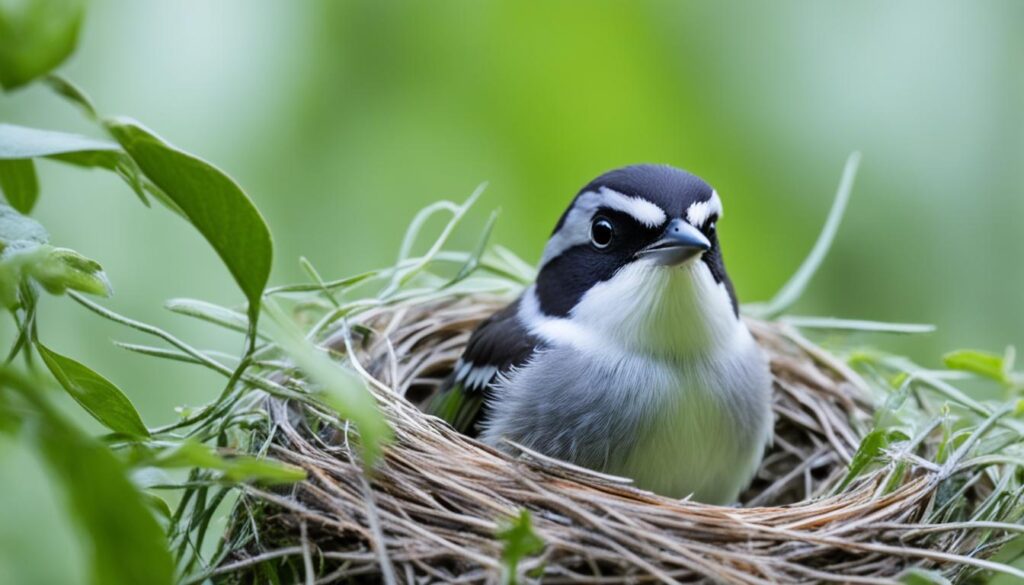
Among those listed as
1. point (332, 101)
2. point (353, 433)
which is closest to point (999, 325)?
point (332, 101)

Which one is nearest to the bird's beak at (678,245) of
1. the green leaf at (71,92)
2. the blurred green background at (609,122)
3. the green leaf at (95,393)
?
the green leaf at (95,393)

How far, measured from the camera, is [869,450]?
248 centimetres

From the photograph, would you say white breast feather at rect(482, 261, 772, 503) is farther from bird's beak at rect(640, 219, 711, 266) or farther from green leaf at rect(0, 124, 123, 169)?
green leaf at rect(0, 124, 123, 169)

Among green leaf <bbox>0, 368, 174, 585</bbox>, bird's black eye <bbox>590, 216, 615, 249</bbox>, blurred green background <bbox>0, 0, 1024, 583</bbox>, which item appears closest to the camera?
green leaf <bbox>0, 368, 174, 585</bbox>

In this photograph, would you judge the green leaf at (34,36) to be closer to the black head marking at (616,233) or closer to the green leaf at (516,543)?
the green leaf at (516,543)

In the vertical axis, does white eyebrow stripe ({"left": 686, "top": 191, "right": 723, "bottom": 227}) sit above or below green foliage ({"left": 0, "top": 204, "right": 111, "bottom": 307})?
above

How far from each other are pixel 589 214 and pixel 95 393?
1.46 metres

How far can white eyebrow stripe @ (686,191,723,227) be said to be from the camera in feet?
9.06

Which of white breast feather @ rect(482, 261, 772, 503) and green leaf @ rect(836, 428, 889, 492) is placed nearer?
green leaf @ rect(836, 428, 889, 492)

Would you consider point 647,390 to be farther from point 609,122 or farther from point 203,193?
point 609,122

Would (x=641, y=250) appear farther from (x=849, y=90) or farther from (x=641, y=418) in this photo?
(x=849, y=90)

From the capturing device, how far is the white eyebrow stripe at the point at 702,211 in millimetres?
2762

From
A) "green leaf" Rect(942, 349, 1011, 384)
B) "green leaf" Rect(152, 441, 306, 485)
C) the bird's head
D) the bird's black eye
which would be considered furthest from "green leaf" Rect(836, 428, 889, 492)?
"green leaf" Rect(152, 441, 306, 485)

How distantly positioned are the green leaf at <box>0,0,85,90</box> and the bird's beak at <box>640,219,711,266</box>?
158 centimetres
